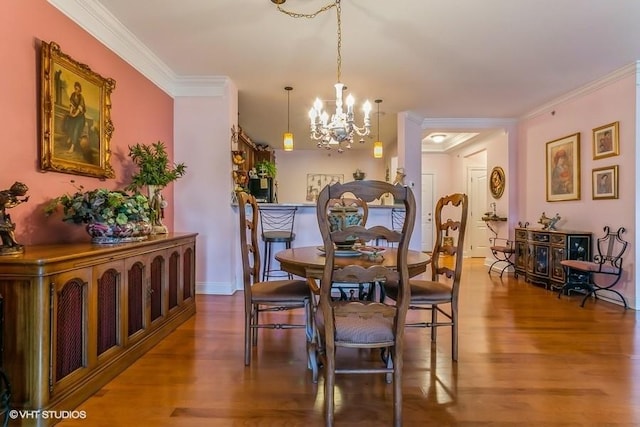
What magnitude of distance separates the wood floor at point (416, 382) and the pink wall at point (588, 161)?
59.1 inches

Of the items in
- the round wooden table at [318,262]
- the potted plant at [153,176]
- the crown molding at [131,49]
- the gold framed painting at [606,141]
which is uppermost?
the crown molding at [131,49]

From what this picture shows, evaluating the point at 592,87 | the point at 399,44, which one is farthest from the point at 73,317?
the point at 592,87

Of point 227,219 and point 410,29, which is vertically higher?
point 410,29

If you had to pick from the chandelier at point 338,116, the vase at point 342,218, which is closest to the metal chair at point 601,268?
the chandelier at point 338,116

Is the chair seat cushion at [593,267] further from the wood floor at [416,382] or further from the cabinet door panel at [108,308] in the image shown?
the cabinet door panel at [108,308]

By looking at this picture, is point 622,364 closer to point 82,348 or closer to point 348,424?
point 348,424

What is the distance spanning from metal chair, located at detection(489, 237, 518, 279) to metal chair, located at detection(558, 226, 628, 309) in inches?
48.1

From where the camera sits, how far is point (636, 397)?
2016 mm

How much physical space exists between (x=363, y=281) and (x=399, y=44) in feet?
8.38

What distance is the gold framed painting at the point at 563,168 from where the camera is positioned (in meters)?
4.75

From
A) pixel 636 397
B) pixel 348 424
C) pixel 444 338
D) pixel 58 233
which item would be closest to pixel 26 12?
pixel 58 233

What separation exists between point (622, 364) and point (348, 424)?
1.97 meters

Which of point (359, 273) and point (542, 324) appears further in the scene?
point (542, 324)

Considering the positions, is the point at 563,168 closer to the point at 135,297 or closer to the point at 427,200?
the point at 427,200
